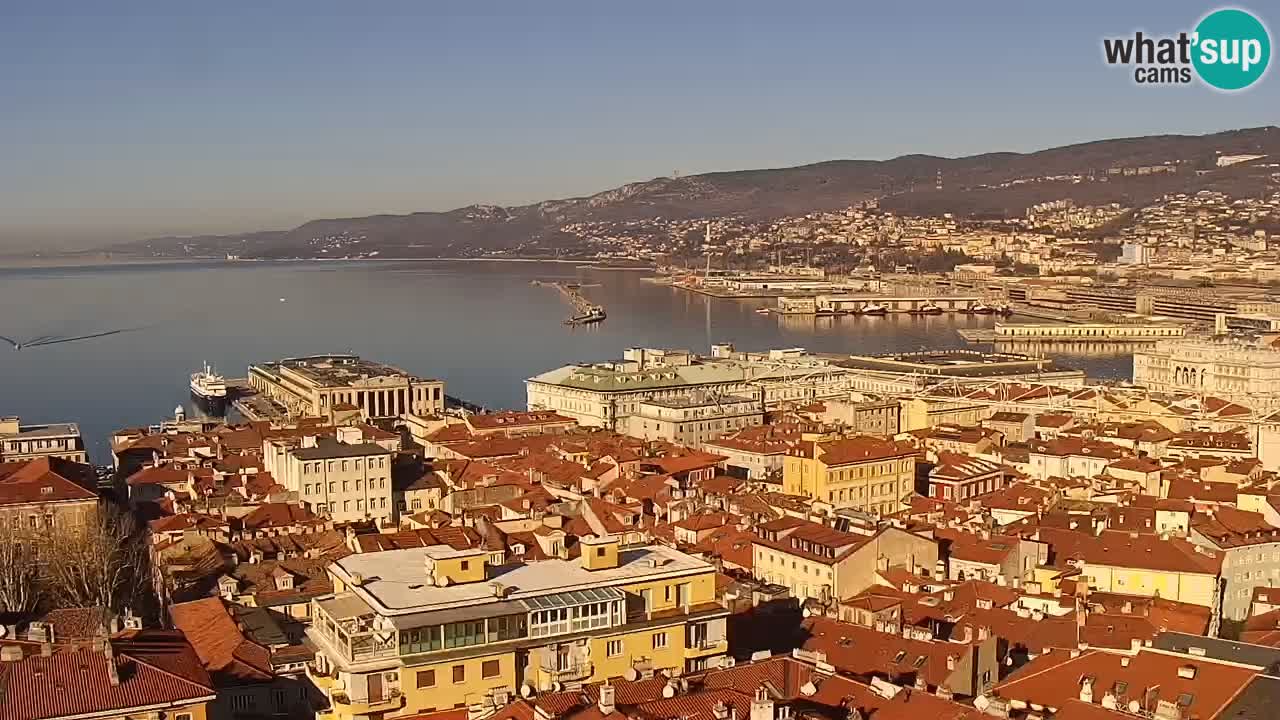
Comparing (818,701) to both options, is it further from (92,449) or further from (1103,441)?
(92,449)

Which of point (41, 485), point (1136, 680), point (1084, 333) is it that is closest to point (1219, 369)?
point (1084, 333)

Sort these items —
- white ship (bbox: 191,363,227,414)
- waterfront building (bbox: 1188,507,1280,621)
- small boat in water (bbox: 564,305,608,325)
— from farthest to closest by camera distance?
small boat in water (bbox: 564,305,608,325) → white ship (bbox: 191,363,227,414) → waterfront building (bbox: 1188,507,1280,621)

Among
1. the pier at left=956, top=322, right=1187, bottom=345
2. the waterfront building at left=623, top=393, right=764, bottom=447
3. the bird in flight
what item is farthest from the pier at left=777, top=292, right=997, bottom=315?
the waterfront building at left=623, top=393, right=764, bottom=447

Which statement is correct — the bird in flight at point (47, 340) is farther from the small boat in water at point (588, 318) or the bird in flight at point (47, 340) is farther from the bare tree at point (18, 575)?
the bare tree at point (18, 575)

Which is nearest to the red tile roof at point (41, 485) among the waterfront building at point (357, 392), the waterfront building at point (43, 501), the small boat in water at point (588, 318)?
the waterfront building at point (43, 501)

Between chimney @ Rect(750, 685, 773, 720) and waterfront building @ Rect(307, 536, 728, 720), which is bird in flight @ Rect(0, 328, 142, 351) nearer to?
waterfront building @ Rect(307, 536, 728, 720)

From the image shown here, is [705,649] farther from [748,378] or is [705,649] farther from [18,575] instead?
[748,378]
